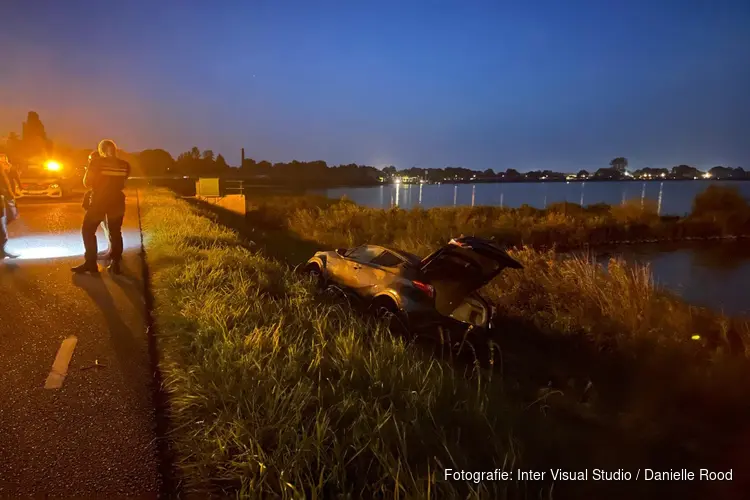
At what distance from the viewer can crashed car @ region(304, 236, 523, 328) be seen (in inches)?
339

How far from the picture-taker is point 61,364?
470cm

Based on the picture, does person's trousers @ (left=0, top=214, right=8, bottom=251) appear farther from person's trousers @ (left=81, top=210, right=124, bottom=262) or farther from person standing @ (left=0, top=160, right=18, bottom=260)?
person's trousers @ (left=81, top=210, right=124, bottom=262)

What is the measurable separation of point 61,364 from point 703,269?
1080 inches

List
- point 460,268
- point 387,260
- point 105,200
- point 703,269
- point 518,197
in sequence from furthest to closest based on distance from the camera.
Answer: point 518,197 → point 703,269 → point 387,260 → point 460,268 → point 105,200

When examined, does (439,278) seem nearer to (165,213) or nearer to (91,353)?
(91,353)

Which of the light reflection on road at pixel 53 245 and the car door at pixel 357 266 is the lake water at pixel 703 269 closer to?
the car door at pixel 357 266

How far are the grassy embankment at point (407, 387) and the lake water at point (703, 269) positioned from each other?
4.71 metres

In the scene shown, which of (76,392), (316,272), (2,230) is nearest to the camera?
(76,392)

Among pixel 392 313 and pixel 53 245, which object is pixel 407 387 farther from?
pixel 53 245

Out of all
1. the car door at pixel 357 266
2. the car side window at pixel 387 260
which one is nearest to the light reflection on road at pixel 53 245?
the car door at pixel 357 266

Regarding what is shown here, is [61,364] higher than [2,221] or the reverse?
the reverse

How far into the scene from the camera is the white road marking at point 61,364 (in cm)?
428

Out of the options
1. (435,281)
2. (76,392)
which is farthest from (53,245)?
(76,392)

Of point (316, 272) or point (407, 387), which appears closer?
point (407, 387)
